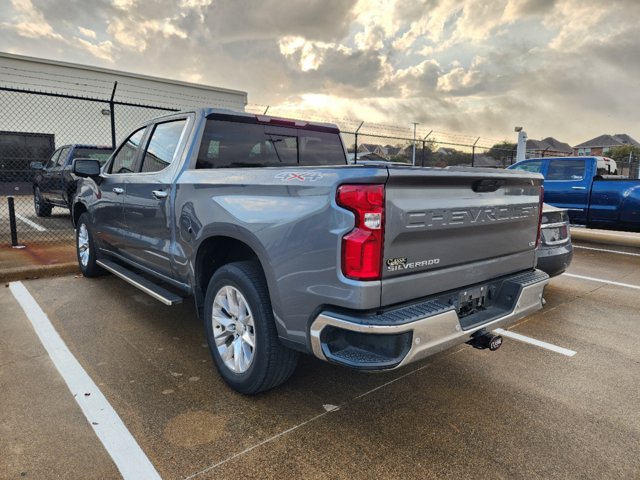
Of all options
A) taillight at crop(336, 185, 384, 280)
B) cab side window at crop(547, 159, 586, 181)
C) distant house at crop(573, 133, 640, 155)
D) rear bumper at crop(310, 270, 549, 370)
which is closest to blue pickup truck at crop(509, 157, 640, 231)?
cab side window at crop(547, 159, 586, 181)

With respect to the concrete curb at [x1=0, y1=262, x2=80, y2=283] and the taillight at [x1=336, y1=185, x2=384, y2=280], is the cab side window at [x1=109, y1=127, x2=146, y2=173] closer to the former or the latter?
the concrete curb at [x1=0, y1=262, x2=80, y2=283]

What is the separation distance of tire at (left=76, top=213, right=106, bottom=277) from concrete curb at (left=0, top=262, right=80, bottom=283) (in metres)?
0.22

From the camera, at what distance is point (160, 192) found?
3727 mm

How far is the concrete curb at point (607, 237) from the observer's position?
389 inches

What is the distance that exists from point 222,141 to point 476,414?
2.78 metres

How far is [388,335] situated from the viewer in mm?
2211

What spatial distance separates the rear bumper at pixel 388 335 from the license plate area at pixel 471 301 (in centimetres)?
18

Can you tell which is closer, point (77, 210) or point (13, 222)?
point (77, 210)

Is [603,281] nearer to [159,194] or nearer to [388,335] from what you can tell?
[388,335]

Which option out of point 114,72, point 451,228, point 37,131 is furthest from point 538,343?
point 114,72

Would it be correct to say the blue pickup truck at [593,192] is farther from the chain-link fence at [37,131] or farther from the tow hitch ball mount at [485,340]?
the chain-link fence at [37,131]

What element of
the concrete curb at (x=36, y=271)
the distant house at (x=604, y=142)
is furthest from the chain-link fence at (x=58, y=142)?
the distant house at (x=604, y=142)

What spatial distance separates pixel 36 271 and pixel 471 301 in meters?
5.65

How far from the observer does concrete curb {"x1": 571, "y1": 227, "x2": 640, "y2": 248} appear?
9868mm
